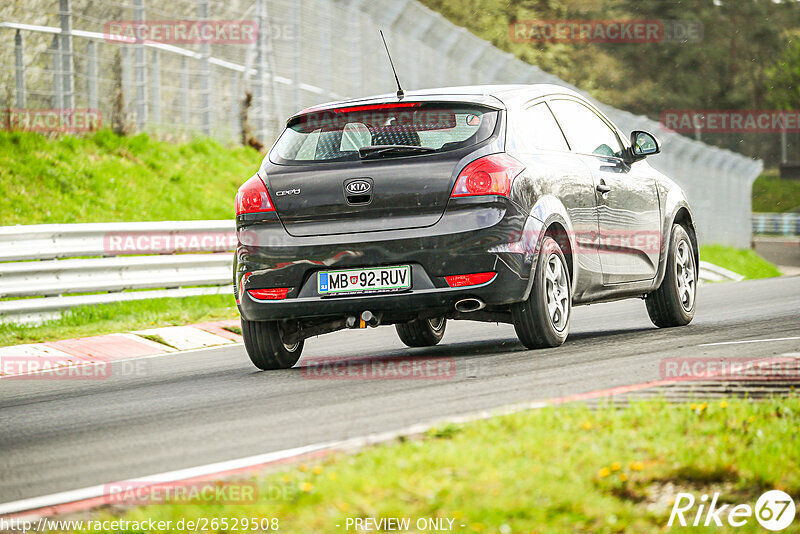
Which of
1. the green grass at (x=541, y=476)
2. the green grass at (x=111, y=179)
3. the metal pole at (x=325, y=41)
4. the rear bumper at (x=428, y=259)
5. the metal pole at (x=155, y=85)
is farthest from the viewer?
the metal pole at (x=325, y=41)

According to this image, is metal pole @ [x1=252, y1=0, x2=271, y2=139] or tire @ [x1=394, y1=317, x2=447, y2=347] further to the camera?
metal pole @ [x1=252, y1=0, x2=271, y2=139]

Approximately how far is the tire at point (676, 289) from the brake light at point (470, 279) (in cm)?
276

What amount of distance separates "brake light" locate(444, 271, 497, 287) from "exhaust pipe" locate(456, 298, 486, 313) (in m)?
0.11

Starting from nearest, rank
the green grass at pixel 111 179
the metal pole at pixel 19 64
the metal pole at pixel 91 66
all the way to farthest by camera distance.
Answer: the green grass at pixel 111 179, the metal pole at pixel 19 64, the metal pole at pixel 91 66

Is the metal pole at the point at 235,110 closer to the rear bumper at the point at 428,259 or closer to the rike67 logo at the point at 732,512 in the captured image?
the rear bumper at the point at 428,259

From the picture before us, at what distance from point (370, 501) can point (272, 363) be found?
452 centimetres

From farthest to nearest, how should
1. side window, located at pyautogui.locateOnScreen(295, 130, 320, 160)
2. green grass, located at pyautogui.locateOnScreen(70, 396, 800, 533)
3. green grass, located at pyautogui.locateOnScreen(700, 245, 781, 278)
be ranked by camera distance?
green grass, located at pyautogui.locateOnScreen(700, 245, 781, 278), side window, located at pyautogui.locateOnScreen(295, 130, 320, 160), green grass, located at pyautogui.locateOnScreen(70, 396, 800, 533)

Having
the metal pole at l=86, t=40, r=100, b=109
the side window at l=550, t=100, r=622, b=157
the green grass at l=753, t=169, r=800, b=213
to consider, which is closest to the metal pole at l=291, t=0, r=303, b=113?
the metal pole at l=86, t=40, r=100, b=109

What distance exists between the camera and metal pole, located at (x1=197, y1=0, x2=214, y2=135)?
1906 centimetres

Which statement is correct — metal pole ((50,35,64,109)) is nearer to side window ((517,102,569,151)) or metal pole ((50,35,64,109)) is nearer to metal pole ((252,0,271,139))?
metal pole ((252,0,271,139))

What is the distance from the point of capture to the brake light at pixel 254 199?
8109 mm

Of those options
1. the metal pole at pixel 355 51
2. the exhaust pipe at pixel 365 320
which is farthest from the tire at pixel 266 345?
the metal pole at pixel 355 51

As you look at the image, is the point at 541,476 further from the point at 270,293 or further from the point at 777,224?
the point at 777,224
